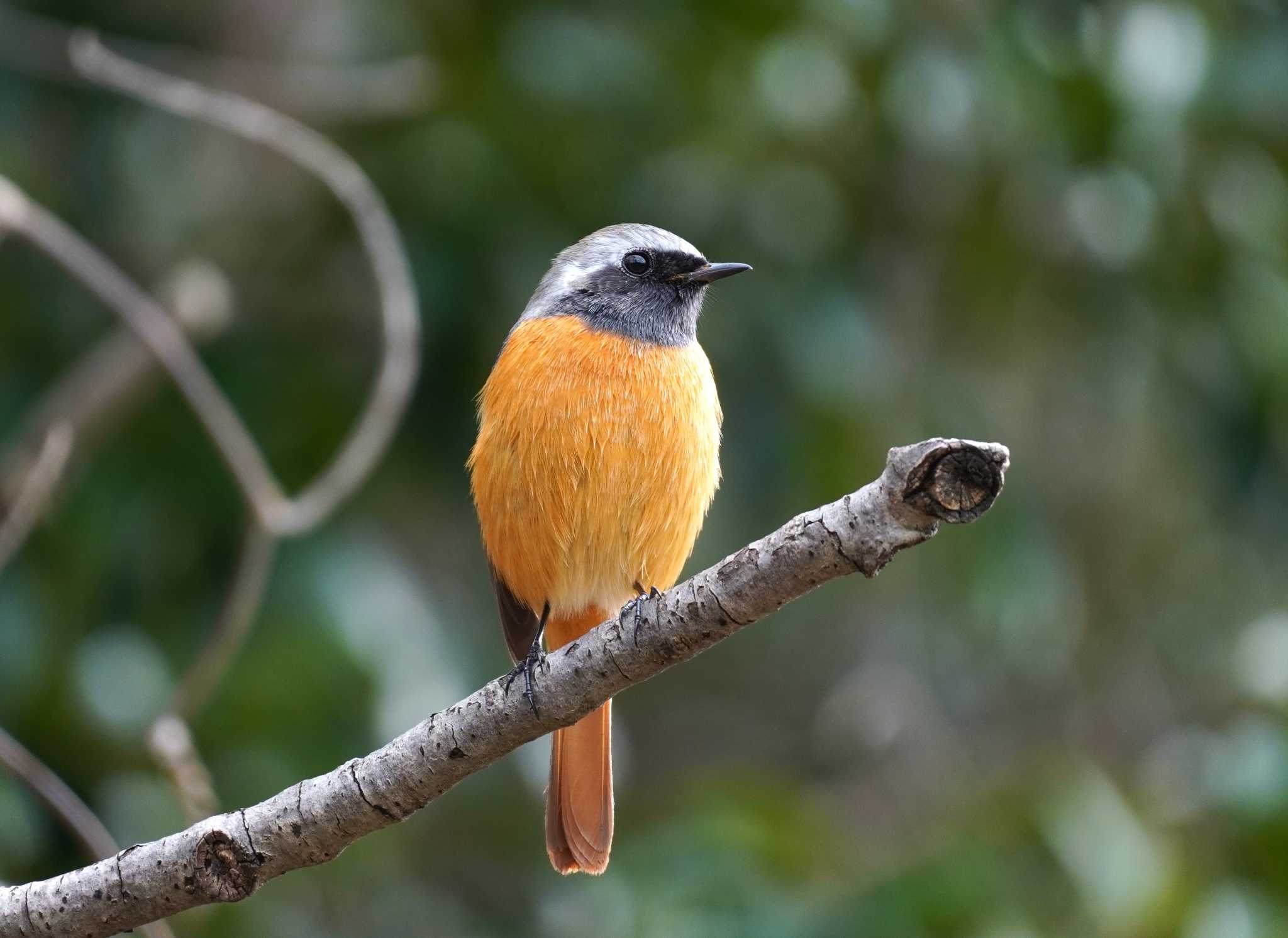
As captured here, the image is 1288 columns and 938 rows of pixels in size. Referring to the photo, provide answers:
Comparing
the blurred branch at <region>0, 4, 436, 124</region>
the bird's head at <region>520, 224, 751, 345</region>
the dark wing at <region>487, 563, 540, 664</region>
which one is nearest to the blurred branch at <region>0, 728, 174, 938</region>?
the dark wing at <region>487, 563, 540, 664</region>

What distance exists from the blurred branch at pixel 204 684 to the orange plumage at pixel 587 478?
671 mm

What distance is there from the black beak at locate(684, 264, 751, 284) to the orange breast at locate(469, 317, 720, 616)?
352 millimetres

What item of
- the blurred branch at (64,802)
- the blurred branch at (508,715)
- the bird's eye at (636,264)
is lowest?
the blurred branch at (508,715)

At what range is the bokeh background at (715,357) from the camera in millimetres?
4652

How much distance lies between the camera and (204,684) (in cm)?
413

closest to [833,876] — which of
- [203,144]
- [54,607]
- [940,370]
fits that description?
[940,370]

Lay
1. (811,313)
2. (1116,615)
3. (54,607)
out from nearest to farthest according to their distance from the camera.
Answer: (54,607) < (811,313) < (1116,615)

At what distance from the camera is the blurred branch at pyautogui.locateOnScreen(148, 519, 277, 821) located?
357cm

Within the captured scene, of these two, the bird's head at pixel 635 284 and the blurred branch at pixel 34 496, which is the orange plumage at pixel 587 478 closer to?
the bird's head at pixel 635 284

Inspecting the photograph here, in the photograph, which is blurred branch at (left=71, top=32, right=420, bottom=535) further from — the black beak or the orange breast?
the black beak

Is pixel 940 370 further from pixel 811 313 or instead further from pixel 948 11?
pixel 948 11

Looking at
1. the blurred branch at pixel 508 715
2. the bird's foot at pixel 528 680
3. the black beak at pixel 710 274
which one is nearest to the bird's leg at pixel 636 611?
the blurred branch at pixel 508 715

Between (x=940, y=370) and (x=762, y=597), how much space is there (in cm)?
335

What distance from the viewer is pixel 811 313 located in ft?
17.0
